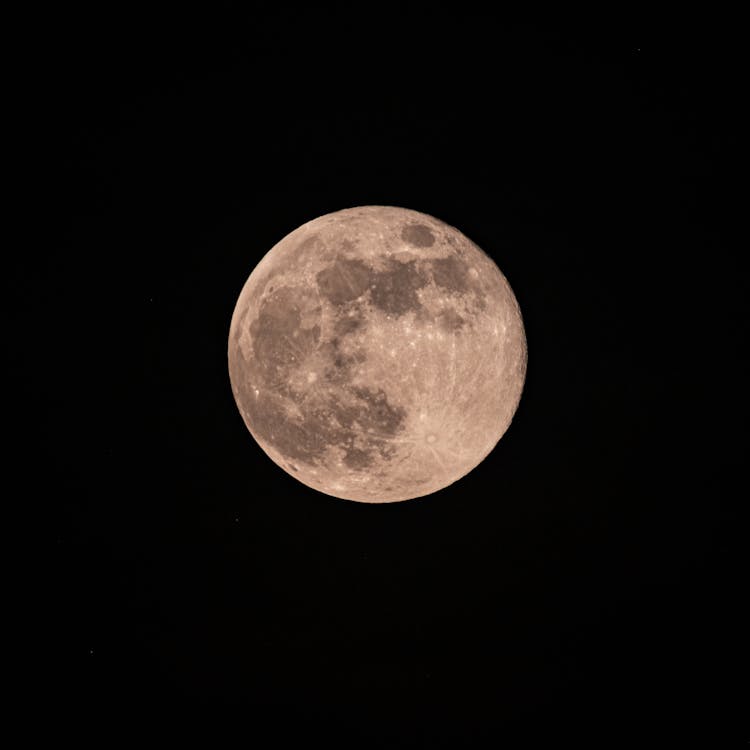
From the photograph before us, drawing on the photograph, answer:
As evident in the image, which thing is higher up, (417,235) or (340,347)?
(417,235)

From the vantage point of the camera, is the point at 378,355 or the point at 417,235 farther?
the point at 417,235

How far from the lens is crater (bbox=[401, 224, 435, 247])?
134 inches

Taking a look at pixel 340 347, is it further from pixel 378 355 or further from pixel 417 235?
pixel 417 235

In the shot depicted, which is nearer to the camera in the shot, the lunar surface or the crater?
the lunar surface

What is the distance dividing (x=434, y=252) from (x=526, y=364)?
90 centimetres

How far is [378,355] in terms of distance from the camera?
3148mm

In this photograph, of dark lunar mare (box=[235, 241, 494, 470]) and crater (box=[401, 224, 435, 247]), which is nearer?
dark lunar mare (box=[235, 241, 494, 470])

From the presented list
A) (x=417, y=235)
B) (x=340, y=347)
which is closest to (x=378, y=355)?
(x=340, y=347)

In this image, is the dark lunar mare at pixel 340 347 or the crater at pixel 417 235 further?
the crater at pixel 417 235

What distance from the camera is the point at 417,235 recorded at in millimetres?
3455

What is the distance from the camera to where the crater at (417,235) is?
3.41 metres

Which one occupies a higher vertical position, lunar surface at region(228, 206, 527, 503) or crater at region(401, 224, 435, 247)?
crater at region(401, 224, 435, 247)

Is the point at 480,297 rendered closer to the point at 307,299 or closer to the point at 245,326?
the point at 307,299

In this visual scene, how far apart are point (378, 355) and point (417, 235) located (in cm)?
68
